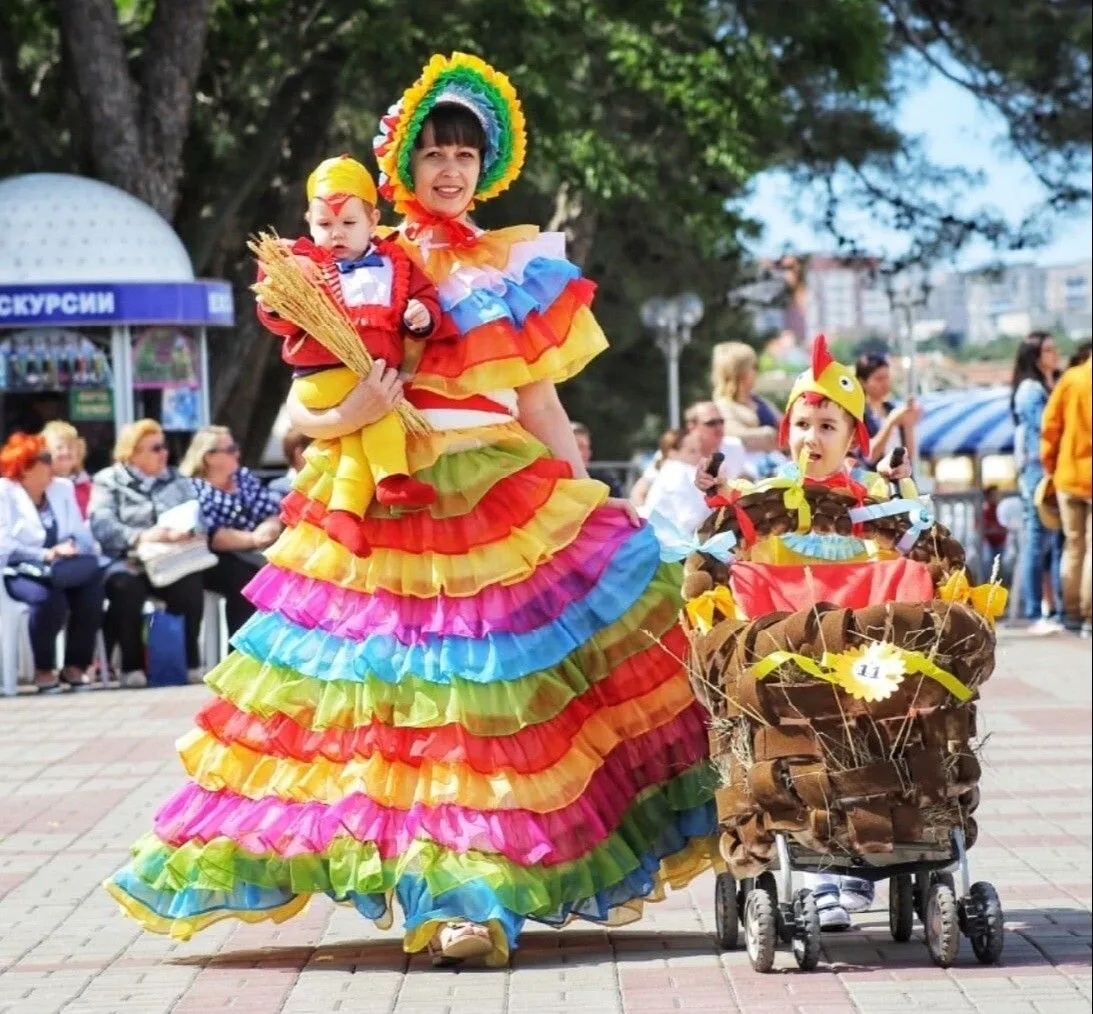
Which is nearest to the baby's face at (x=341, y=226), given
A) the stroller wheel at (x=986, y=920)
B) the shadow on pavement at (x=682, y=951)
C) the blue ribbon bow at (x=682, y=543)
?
the blue ribbon bow at (x=682, y=543)

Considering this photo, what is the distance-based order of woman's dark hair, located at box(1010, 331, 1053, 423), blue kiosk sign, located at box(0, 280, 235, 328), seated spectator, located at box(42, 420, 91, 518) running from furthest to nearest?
blue kiosk sign, located at box(0, 280, 235, 328)
woman's dark hair, located at box(1010, 331, 1053, 423)
seated spectator, located at box(42, 420, 91, 518)

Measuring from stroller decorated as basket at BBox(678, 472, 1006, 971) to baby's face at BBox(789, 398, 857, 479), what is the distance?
0.41 metres

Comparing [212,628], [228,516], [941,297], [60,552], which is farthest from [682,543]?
[941,297]

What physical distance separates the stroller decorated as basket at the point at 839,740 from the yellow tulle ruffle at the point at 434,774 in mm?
281

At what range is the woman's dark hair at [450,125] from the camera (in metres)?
6.68

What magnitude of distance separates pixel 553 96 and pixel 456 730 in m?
16.4

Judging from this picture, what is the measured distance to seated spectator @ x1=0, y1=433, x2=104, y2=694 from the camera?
14.6 m

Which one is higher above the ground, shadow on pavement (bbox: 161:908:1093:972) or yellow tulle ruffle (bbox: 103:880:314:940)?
yellow tulle ruffle (bbox: 103:880:314:940)

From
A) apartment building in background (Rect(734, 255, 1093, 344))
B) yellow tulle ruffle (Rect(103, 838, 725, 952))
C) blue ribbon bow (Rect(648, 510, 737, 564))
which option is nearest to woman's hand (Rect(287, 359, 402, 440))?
blue ribbon bow (Rect(648, 510, 737, 564))

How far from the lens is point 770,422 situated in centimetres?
1381

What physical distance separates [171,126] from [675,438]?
9867 mm

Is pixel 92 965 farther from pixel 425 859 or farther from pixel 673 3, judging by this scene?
pixel 673 3

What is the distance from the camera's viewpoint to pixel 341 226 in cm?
660

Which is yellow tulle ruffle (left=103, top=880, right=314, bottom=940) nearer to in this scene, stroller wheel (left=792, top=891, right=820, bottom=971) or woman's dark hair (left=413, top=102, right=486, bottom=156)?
stroller wheel (left=792, top=891, right=820, bottom=971)
